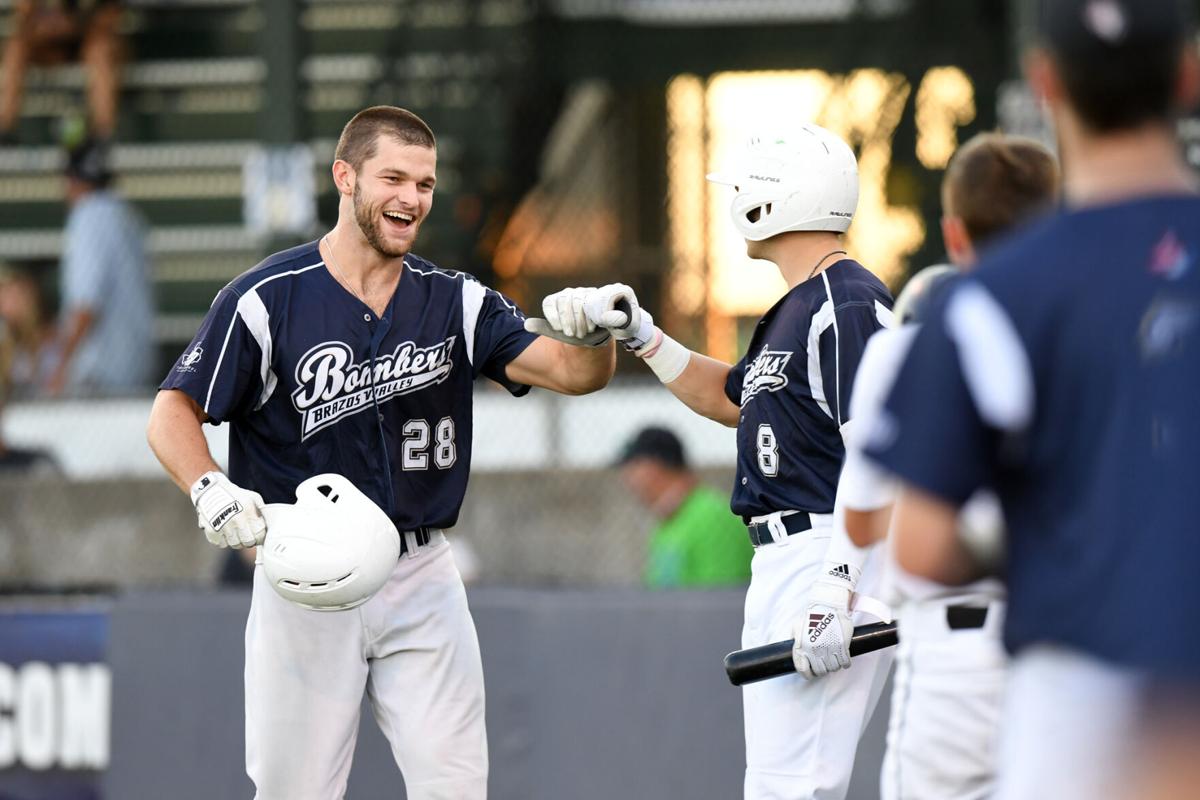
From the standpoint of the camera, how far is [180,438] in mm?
4977

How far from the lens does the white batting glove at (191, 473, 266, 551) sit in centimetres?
470

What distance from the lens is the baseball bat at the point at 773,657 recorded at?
14.1 feet

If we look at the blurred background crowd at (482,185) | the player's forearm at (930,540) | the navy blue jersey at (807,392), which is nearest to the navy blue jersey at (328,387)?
the navy blue jersey at (807,392)

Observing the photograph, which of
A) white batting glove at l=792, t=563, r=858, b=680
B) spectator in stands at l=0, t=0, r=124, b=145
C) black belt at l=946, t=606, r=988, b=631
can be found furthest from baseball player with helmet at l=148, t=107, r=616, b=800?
spectator in stands at l=0, t=0, r=124, b=145

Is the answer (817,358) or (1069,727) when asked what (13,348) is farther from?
(1069,727)

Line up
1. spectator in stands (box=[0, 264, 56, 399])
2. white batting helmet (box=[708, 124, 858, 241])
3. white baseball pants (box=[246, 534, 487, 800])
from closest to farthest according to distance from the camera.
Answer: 1. white batting helmet (box=[708, 124, 858, 241])
2. white baseball pants (box=[246, 534, 487, 800])
3. spectator in stands (box=[0, 264, 56, 399])

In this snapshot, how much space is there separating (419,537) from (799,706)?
1313mm

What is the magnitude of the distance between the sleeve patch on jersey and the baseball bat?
210 cm

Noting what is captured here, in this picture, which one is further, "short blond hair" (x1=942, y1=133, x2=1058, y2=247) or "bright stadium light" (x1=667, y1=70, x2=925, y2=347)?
"bright stadium light" (x1=667, y1=70, x2=925, y2=347)

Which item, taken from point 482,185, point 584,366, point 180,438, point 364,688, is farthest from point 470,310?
point 482,185

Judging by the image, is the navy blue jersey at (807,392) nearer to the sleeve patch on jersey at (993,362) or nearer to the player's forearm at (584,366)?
the player's forearm at (584,366)

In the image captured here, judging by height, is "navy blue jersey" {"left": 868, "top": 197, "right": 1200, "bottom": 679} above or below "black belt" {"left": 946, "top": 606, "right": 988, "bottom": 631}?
above

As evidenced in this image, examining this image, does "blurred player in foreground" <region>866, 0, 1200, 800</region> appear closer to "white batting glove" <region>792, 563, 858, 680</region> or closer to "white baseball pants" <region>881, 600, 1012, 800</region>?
"white baseball pants" <region>881, 600, 1012, 800</region>

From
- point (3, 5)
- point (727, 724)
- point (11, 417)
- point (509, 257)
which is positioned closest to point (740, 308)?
point (509, 257)
